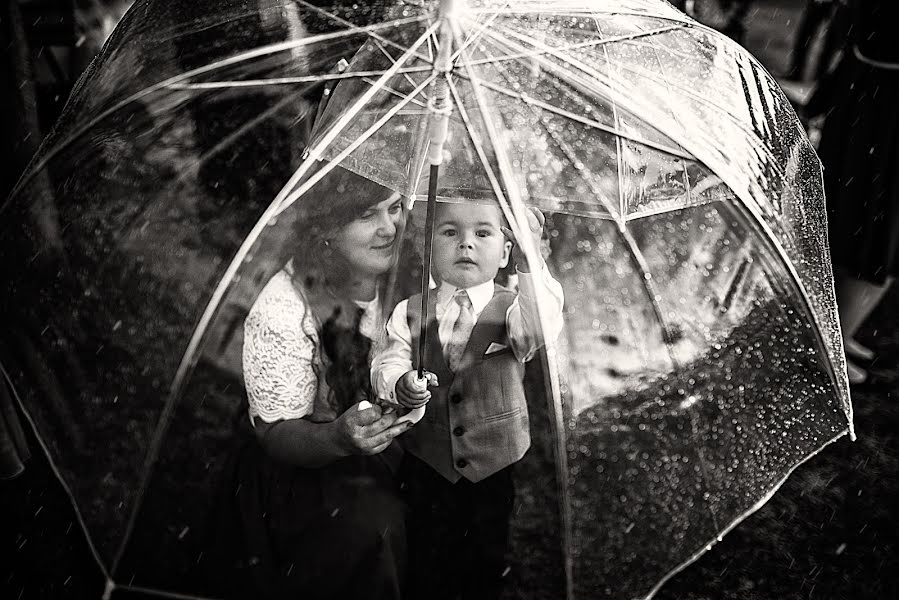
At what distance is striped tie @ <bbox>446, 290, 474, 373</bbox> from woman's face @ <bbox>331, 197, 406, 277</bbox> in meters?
0.15

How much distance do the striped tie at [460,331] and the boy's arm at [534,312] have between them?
72mm

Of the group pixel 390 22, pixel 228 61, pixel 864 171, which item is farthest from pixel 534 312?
pixel 864 171

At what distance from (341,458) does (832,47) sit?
348cm

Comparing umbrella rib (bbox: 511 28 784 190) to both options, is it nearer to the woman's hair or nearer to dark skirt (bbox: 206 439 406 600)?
the woman's hair

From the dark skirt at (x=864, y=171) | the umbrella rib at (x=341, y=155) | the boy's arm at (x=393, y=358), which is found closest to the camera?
the umbrella rib at (x=341, y=155)

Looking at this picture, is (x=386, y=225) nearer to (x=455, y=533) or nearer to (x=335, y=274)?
(x=335, y=274)

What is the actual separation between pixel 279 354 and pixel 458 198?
427 millimetres

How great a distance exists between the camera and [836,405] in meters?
1.75

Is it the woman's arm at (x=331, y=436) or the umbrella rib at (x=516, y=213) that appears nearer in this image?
the umbrella rib at (x=516, y=213)

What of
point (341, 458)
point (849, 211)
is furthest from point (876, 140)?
point (341, 458)

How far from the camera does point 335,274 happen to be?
60.0 inches

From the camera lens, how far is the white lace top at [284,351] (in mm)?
1495

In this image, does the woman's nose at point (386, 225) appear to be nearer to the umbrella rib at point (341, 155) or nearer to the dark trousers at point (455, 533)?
the umbrella rib at point (341, 155)

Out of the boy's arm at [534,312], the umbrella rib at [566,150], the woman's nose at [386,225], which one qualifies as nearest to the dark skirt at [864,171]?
the umbrella rib at [566,150]
